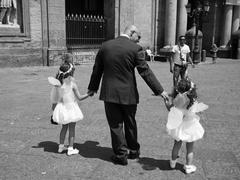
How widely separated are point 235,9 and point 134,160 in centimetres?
2498

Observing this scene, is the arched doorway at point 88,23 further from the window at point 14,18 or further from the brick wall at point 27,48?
the window at point 14,18

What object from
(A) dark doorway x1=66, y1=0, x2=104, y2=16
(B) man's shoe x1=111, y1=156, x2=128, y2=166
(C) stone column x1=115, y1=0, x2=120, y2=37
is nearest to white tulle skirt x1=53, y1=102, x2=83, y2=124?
(B) man's shoe x1=111, y1=156, x2=128, y2=166

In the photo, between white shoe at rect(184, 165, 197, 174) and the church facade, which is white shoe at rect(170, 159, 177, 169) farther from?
the church facade

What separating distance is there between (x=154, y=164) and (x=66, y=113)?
1401 mm

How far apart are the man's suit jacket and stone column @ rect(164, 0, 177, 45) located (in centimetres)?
1859

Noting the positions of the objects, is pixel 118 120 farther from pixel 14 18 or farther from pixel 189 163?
pixel 14 18

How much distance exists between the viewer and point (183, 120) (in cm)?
387

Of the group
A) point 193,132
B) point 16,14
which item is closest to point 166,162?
point 193,132

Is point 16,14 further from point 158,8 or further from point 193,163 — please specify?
point 193,163

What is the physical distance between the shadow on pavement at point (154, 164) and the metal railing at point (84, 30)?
1414 cm

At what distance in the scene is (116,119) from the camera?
4156mm

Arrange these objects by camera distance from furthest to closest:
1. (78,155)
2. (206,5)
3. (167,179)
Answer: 1. (206,5)
2. (78,155)
3. (167,179)

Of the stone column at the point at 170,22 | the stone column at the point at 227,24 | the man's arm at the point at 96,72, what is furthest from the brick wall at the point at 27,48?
the stone column at the point at 227,24

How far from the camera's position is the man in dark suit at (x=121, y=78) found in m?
3.96
